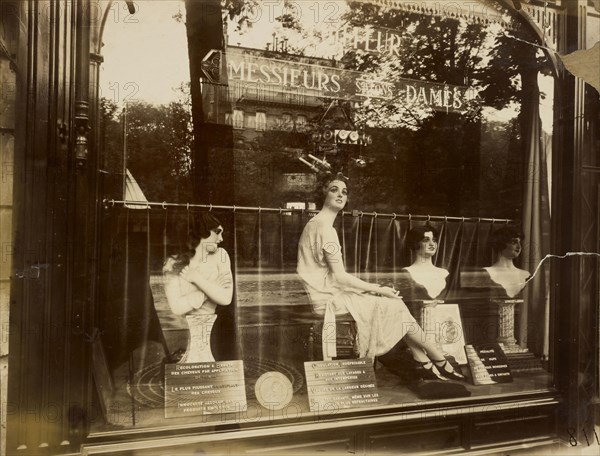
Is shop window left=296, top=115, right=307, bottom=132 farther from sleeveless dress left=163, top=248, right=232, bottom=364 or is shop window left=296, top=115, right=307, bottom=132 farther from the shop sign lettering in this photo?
sleeveless dress left=163, top=248, right=232, bottom=364

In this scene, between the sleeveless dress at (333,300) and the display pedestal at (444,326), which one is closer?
the sleeveless dress at (333,300)

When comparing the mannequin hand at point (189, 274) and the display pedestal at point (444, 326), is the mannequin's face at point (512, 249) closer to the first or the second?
the display pedestal at point (444, 326)

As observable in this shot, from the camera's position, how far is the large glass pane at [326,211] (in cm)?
397

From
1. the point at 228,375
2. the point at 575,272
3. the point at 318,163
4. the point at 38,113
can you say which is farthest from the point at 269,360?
the point at 575,272

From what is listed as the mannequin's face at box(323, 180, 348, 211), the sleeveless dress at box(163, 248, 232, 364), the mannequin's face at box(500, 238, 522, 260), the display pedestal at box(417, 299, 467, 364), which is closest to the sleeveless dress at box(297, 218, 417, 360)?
the mannequin's face at box(323, 180, 348, 211)

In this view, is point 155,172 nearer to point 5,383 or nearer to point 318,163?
point 318,163

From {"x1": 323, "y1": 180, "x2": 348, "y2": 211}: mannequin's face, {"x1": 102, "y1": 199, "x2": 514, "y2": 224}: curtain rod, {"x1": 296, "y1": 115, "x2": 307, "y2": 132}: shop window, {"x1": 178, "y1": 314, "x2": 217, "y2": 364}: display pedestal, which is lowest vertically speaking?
{"x1": 178, "y1": 314, "x2": 217, "y2": 364}: display pedestal

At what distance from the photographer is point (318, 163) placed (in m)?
4.34

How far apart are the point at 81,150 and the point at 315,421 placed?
2.83 m

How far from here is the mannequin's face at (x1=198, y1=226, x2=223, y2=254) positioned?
410cm

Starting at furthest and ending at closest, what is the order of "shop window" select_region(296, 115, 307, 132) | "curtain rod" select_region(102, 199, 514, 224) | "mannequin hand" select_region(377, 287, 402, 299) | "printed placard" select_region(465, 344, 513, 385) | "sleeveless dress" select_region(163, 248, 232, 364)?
"printed placard" select_region(465, 344, 513, 385), "mannequin hand" select_region(377, 287, 402, 299), "shop window" select_region(296, 115, 307, 132), "sleeveless dress" select_region(163, 248, 232, 364), "curtain rod" select_region(102, 199, 514, 224)

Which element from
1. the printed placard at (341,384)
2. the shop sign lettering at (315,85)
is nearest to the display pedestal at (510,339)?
the printed placard at (341,384)

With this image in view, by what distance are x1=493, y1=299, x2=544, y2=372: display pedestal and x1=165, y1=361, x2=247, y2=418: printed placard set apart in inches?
98.0

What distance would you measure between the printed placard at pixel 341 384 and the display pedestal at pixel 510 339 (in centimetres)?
138
